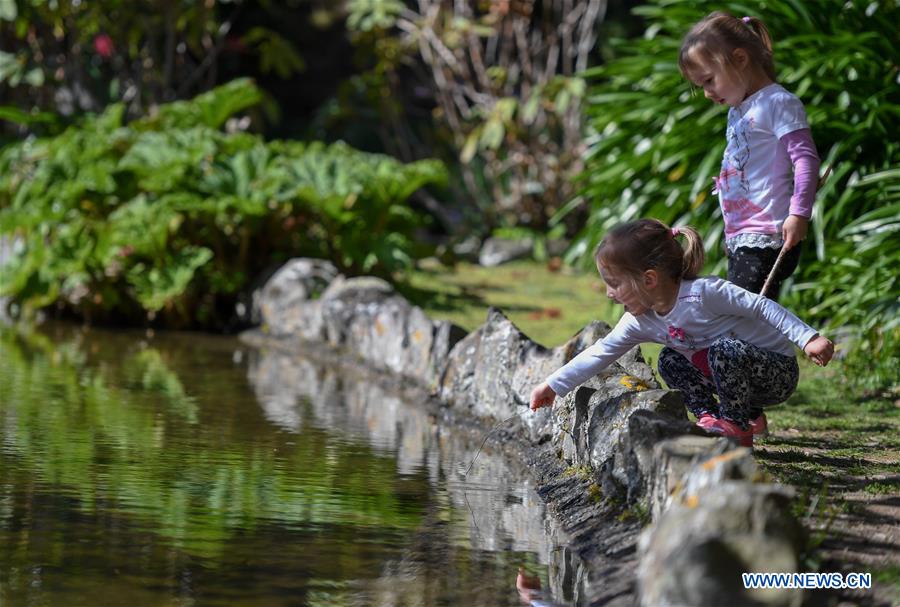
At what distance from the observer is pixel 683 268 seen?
12.5ft

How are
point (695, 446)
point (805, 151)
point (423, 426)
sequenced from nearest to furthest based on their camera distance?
point (695, 446) < point (805, 151) < point (423, 426)

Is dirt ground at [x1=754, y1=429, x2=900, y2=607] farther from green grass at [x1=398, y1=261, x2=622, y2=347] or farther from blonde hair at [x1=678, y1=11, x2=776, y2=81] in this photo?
green grass at [x1=398, y1=261, x2=622, y2=347]

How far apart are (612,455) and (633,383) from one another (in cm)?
43

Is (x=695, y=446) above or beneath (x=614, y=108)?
beneath

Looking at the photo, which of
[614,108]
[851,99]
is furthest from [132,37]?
[851,99]

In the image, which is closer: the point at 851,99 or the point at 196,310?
the point at 851,99

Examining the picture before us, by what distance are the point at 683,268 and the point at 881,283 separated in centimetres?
207

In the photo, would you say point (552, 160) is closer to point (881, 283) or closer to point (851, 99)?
point (851, 99)

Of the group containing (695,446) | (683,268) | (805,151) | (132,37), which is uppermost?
(132,37)

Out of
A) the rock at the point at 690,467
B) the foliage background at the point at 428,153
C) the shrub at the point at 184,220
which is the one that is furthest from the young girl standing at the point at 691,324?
the shrub at the point at 184,220

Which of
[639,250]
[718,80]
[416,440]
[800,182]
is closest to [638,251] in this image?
[639,250]

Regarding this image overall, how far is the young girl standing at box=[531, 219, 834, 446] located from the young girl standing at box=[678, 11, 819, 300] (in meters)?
0.34

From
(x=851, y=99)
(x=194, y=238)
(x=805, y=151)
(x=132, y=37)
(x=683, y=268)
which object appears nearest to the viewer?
(x=683, y=268)

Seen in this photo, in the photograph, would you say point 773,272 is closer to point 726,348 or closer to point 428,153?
point 726,348
